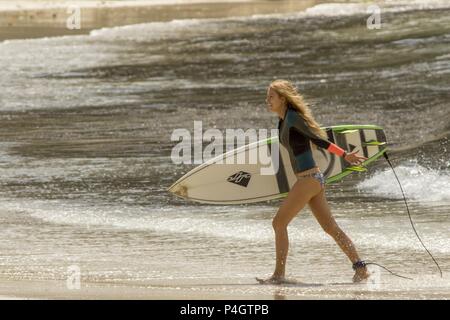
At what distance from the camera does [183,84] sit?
2536 centimetres

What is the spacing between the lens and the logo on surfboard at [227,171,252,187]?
32.4 ft

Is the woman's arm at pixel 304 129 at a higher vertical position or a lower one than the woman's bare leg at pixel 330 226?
higher

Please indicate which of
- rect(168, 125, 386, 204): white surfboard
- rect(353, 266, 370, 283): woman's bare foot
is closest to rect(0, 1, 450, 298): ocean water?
rect(353, 266, 370, 283): woman's bare foot

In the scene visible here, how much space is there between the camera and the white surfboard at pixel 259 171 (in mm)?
9711

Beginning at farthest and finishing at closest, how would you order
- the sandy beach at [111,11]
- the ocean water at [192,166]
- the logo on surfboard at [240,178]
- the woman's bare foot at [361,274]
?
the sandy beach at [111,11] → the logo on surfboard at [240,178] → the ocean water at [192,166] → the woman's bare foot at [361,274]

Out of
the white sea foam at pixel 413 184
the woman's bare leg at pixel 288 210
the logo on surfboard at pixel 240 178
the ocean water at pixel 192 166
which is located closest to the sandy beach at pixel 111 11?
the ocean water at pixel 192 166

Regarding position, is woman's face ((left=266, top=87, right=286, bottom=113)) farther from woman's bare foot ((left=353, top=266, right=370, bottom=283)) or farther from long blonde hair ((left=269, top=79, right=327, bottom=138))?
woman's bare foot ((left=353, top=266, right=370, bottom=283))

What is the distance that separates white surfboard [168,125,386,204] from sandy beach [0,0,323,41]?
29544 millimetres

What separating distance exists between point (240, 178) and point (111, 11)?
39.6m

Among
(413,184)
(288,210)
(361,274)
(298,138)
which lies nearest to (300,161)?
(298,138)

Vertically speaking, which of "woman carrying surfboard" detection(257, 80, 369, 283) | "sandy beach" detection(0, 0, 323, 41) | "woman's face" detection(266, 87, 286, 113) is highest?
"woman's face" detection(266, 87, 286, 113)

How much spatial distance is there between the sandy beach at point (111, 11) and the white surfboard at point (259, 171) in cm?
2954

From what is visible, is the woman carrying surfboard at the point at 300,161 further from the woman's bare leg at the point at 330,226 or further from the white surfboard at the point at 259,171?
the white surfboard at the point at 259,171
